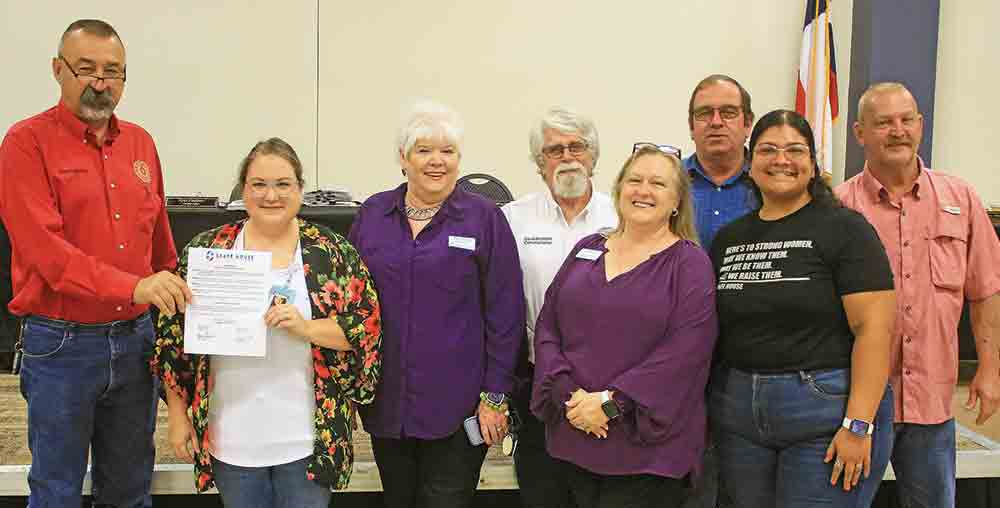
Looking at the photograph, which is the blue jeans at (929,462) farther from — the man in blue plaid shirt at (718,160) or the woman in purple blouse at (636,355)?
the woman in purple blouse at (636,355)

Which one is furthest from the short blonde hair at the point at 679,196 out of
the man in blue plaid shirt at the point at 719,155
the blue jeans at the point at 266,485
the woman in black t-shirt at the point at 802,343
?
the blue jeans at the point at 266,485

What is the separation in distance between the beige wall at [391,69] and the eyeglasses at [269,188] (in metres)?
4.49

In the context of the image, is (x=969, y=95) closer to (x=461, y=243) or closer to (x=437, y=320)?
(x=461, y=243)

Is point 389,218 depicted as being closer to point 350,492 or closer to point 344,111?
point 350,492

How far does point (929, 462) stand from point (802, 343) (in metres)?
0.69

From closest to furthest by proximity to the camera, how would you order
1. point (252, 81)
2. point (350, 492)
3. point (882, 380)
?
point (882, 380) < point (350, 492) < point (252, 81)

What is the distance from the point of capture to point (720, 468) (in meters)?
2.07

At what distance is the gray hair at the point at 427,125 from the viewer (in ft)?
7.01

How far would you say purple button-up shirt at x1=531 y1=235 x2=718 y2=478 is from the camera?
1.87m

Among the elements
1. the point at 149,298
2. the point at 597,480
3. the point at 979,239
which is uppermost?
the point at 979,239

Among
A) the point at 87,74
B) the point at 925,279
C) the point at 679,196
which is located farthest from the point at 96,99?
the point at 925,279

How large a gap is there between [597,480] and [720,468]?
352 millimetres

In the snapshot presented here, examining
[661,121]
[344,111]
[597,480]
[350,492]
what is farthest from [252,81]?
[597,480]

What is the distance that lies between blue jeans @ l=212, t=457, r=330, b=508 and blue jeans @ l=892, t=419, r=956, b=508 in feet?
5.50
